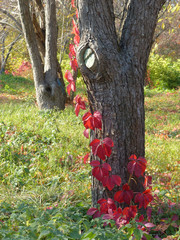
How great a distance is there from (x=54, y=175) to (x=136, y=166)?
66.9 inches

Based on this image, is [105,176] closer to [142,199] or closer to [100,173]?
[100,173]

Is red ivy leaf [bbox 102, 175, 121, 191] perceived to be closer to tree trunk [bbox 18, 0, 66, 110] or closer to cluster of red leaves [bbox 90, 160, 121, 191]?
cluster of red leaves [bbox 90, 160, 121, 191]

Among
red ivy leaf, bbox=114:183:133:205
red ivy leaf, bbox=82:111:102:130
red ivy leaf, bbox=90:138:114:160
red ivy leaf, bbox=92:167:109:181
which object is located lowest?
red ivy leaf, bbox=114:183:133:205

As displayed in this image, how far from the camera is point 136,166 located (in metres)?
2.29

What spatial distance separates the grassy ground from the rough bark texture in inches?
22.5

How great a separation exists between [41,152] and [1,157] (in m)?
0.61

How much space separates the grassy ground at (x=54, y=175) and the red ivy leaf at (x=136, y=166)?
0.49m

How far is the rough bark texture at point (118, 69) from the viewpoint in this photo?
2189 mm

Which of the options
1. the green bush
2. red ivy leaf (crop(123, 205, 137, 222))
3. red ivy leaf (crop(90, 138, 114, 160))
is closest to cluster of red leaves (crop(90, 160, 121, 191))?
red ivy leaf (crop(90, 138, 114, 160))

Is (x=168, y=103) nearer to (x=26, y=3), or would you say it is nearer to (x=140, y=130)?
(x=26, y=3)

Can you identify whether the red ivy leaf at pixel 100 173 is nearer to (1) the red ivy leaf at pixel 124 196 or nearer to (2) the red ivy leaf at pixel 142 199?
(1) the red ivy leaf at pixel 124 196

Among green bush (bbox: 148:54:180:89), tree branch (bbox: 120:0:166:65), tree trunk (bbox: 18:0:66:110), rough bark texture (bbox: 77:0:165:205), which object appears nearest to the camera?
rough bark texture (bbox: 77:0:165:205)

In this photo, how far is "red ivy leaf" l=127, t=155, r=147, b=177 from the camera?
2283mm

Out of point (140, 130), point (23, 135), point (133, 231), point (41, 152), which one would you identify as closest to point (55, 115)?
point (23, 135)
